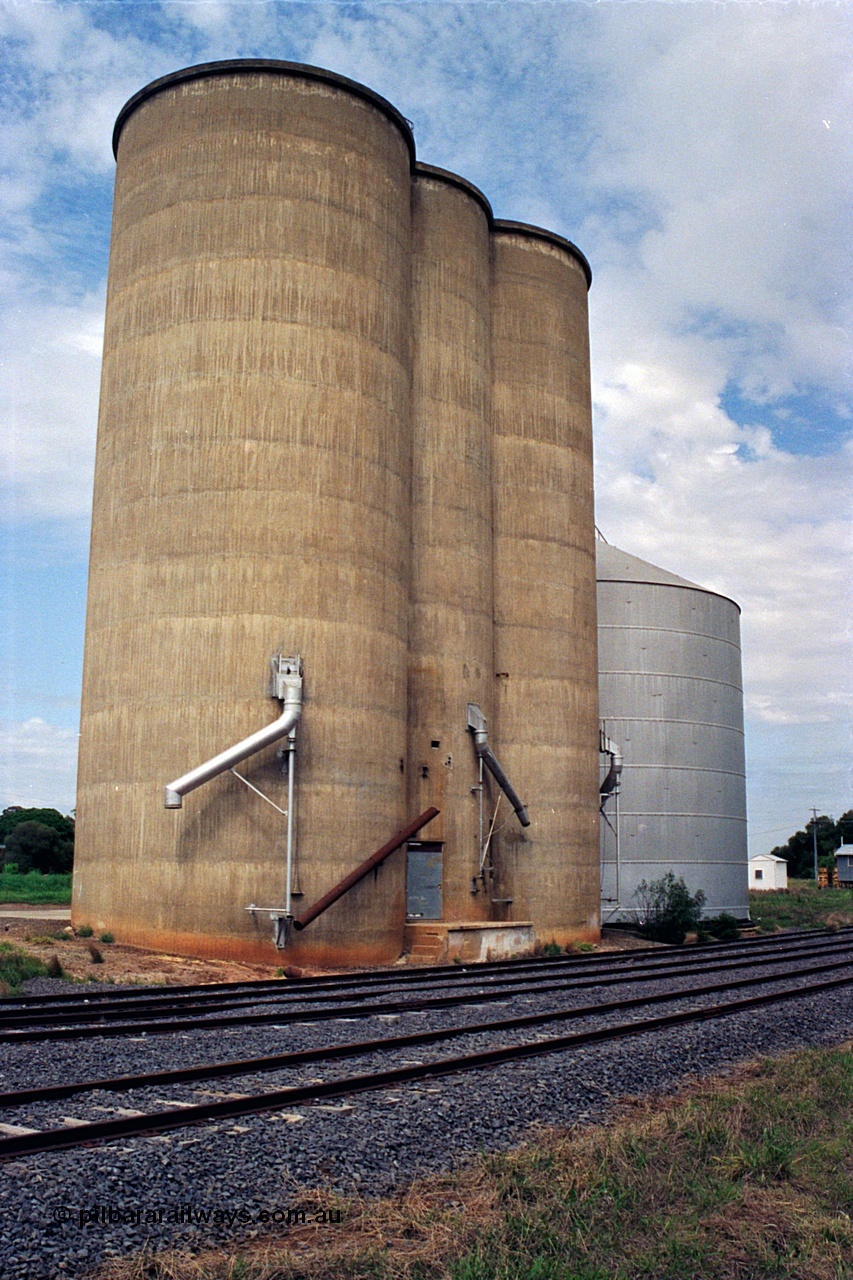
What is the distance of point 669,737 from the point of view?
4284 cm

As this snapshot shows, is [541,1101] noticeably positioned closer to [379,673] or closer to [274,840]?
[274,840]

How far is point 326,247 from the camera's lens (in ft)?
90.5

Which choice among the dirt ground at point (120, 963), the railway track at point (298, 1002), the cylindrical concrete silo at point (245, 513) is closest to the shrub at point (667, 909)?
the cylindrical concrete silo at point (245, 513)

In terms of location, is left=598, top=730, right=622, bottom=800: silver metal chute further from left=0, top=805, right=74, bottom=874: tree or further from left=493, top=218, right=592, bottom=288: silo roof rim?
left=0, top=805, right=74, bottom=874: tree

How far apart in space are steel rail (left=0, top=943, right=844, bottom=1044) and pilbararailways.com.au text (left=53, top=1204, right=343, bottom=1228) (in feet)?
19.3

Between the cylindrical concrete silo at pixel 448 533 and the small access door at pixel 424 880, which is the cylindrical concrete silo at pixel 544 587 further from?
the small access door at pixel 424 880

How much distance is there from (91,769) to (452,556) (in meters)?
11.2

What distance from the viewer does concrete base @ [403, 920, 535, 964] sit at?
89.1 feet

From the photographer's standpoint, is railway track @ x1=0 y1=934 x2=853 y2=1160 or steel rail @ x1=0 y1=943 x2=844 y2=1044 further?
steel rail @ x1=0 y1=943 x2=844 y2=1044

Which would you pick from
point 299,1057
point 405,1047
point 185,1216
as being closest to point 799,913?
point 405,1047

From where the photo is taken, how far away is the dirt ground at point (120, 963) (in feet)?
67.2

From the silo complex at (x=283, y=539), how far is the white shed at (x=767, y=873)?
70199 mm

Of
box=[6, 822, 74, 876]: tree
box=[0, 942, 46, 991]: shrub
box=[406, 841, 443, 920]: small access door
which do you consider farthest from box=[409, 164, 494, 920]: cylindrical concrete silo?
box=[6, 822, 74, 876]: tree

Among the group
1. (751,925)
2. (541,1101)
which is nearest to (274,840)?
(541,1101)
